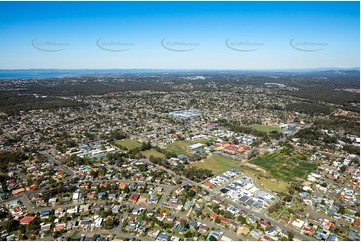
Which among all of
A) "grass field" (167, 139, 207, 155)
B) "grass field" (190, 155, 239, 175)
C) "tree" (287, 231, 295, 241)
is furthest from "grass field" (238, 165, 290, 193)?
"grass field" (167, 139, 207, 155)

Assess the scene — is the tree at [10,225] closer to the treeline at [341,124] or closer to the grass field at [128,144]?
the grass field at [128,144]

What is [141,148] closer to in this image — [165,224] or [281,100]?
[165,224]

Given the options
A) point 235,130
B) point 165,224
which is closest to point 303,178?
point 165,224

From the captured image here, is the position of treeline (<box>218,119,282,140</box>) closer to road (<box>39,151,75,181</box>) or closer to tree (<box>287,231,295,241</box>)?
tree (<box>287,231,295,241</box>)

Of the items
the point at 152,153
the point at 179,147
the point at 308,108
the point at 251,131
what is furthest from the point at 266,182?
the point at 308,108

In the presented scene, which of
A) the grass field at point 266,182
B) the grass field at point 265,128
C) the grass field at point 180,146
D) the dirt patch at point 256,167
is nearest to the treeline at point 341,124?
the grass field at point 265,128

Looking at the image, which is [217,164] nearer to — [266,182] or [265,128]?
[266,182]
